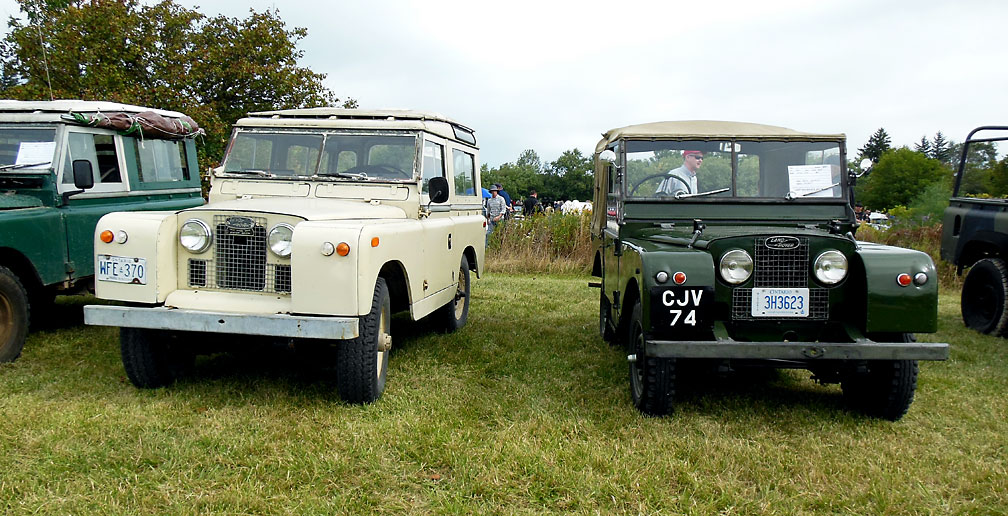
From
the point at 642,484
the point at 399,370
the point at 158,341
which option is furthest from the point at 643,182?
the point at 158,341

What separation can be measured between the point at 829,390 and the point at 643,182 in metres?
2.11

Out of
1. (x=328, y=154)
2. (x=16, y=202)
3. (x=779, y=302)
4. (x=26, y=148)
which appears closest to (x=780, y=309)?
(x=779, y=302)

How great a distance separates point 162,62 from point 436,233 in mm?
14781

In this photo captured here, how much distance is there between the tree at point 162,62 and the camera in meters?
16.9

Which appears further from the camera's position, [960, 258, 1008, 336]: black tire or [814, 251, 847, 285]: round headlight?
[960, 258, 1008, 336]: black tire

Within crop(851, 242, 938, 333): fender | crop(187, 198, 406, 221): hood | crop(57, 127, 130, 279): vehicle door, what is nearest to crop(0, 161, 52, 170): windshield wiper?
crop(57, 127, 130, 279): vehicle door

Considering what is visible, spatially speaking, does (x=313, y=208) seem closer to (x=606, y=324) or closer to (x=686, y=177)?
(x=686, y=177)

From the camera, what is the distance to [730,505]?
3375 mm

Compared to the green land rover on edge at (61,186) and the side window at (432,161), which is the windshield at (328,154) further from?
the green land rover on edge at (61,186)

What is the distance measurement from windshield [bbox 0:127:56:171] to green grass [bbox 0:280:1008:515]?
1.83 metres

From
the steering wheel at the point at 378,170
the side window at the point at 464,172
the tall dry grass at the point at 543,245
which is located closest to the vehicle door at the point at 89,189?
the steering wheel at the point at 378,170

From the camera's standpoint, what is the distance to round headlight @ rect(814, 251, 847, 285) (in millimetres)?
4461

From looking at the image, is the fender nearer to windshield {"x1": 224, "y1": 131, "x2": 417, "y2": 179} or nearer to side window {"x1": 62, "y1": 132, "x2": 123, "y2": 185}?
windshield {"x1": 224, "y1": 131, "x2": 417, "y2": 179}

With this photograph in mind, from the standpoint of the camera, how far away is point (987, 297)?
820 centimetres
